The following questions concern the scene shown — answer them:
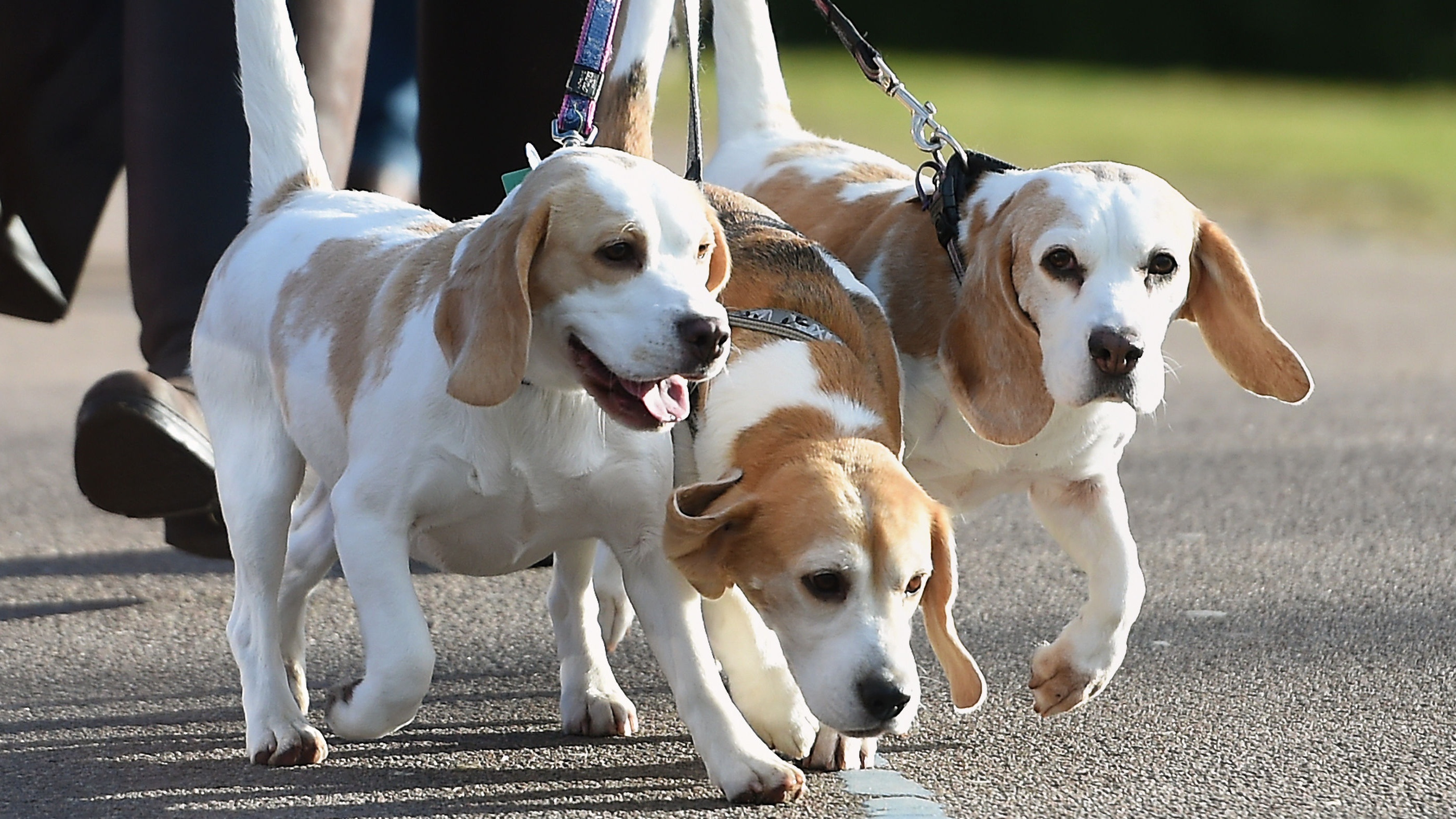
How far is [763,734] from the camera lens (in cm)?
344

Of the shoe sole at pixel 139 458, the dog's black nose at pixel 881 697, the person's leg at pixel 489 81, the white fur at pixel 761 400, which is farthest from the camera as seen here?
the person's leg at pixel 489 81

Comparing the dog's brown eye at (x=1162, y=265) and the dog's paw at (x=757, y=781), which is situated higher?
the dog's brown eye at (x=1162, y=265)

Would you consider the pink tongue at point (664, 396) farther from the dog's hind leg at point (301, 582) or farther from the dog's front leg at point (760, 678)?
the dog's hind leg at point (301, 582)

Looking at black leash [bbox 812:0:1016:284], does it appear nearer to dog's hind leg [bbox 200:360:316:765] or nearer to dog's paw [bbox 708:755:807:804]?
dog's paw [bbox 708:755:807:804]

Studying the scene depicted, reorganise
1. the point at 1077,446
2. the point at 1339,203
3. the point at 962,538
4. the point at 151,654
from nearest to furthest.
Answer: the point at 1077,446 < the point at 151,654 < the point at 962,538 < the point at 1339,203

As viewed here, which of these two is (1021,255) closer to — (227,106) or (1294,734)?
(1294,734)

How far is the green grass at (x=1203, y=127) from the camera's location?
14711mm

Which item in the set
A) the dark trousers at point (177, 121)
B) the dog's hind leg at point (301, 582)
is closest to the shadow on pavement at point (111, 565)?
the dark trousers at point (177, 121)

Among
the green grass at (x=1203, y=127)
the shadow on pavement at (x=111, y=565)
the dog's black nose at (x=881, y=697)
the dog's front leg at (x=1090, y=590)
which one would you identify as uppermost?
the dog's black nose at (x=881, y=697)

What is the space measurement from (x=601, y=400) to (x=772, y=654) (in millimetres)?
601

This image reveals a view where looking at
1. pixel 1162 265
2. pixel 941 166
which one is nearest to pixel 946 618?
pixel 1162 265

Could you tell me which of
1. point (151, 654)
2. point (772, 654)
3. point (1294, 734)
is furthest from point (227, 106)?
point (1294, 734)

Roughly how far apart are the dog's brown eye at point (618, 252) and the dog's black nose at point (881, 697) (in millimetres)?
761

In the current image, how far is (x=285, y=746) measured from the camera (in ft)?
11.1
